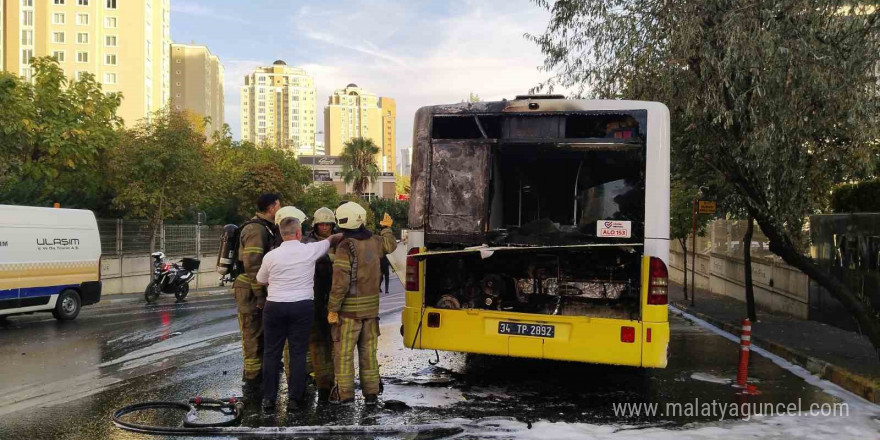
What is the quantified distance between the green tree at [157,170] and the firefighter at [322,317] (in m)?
17.4

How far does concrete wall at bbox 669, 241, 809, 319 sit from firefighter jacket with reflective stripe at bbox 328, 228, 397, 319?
419 inches

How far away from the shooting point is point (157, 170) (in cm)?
2364

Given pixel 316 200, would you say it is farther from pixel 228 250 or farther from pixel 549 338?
pixel 549 338

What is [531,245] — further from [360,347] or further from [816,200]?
[816,200]

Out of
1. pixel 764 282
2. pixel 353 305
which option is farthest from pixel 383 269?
pixel 764 282

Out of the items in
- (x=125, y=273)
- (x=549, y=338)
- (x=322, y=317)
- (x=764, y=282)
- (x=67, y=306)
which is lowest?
(x=125, y=273)

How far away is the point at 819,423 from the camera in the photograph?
6422 mm

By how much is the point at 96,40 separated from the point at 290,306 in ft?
298

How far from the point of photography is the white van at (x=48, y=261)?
43.9ft

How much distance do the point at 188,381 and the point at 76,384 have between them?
1.16m

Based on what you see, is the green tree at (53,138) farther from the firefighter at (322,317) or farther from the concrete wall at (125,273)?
the firefighter at (322,317)

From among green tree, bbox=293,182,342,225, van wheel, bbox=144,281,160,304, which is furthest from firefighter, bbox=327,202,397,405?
green tree, bbox=293,182,342,225

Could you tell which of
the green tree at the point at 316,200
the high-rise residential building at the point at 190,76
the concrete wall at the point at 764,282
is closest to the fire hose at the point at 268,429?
the concrete wall at the point at 764,282

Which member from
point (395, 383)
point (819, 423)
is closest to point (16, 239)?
point (395, 383)
